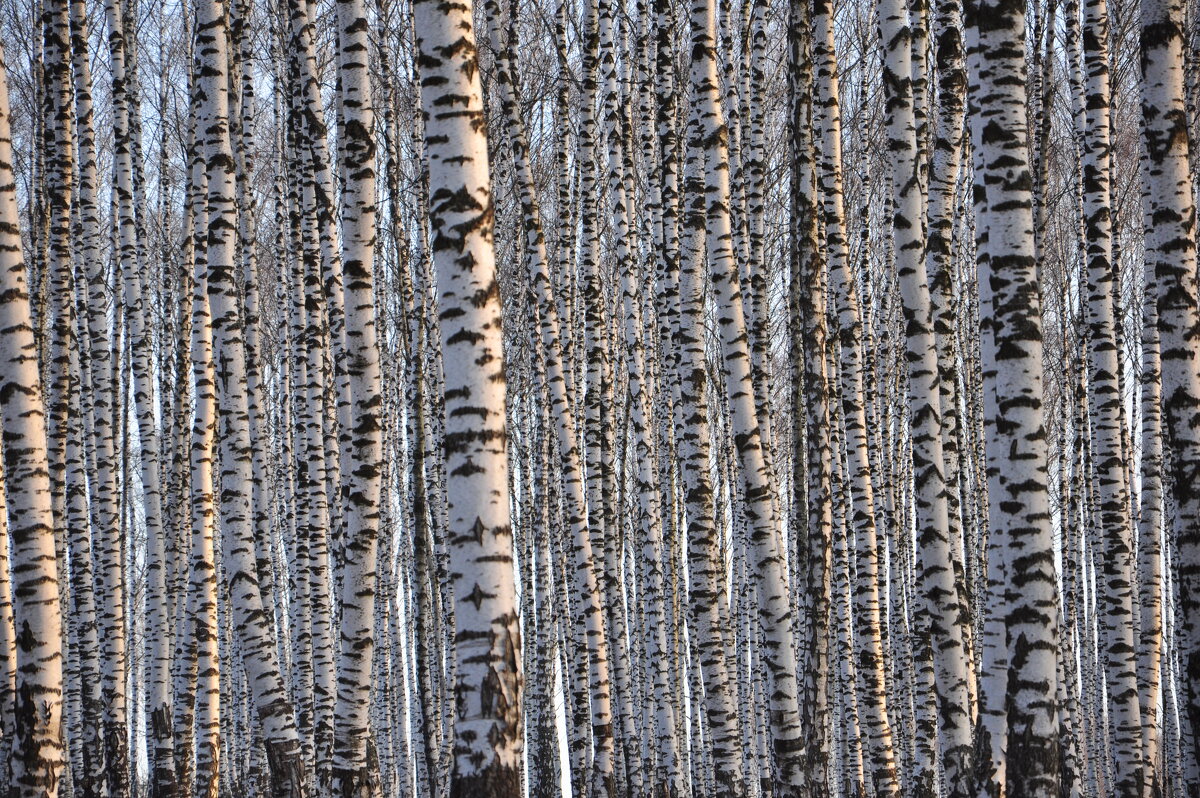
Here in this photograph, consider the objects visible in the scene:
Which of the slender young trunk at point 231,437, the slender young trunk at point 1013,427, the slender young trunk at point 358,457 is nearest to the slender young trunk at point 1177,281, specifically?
the slender young trunk at point 1013,427

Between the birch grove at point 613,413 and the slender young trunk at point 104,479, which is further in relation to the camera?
the slender young trunk at point 104,479

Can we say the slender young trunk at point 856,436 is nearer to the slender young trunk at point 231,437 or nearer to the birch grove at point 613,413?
the birch grove at point 613,413

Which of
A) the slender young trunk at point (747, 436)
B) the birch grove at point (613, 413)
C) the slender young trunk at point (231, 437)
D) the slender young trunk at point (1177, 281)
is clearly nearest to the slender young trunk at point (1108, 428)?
the birch grove at point (613, 413)

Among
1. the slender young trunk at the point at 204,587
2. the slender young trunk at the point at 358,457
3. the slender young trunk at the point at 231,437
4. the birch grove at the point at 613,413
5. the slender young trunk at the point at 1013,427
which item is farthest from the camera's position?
the slender young trunk at the point at 204,587

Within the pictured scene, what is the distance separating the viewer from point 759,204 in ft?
38.3

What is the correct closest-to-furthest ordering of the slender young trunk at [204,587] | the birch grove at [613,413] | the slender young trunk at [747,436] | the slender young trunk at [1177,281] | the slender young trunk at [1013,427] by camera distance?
the slender young trunk at [1013,427] → the birch grove at [613,413] → the slender young trunk at [1177,281] → the slender young trunk at [747,436] → the slender young trunk at [204,587]

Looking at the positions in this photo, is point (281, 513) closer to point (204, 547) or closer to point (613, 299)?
point (613, 299)

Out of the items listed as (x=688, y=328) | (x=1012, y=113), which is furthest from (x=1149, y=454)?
(x=1012, y=113)

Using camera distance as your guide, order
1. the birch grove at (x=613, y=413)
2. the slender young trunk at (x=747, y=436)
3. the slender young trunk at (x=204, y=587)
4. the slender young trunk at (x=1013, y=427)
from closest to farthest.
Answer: the slender young trunk at (x=1013, y=427), the birch grove at (x=613, y=413), the slender young trunk at (x=747, y=436), the slender young trunk at (x=204, y=587)

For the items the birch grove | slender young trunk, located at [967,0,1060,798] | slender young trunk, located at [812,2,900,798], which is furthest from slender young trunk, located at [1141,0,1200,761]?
slender young trunk, located at [812,2,900,798]

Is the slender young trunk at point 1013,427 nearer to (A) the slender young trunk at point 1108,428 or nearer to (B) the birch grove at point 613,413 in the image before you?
(B) the birch grove at point 613,413

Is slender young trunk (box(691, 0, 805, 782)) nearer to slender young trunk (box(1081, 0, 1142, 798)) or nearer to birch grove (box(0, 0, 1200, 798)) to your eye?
→ birch grove (box(0, 0, 1200, 798))

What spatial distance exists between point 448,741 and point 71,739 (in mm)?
7080

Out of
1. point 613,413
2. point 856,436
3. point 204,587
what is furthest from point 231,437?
point 613,413
